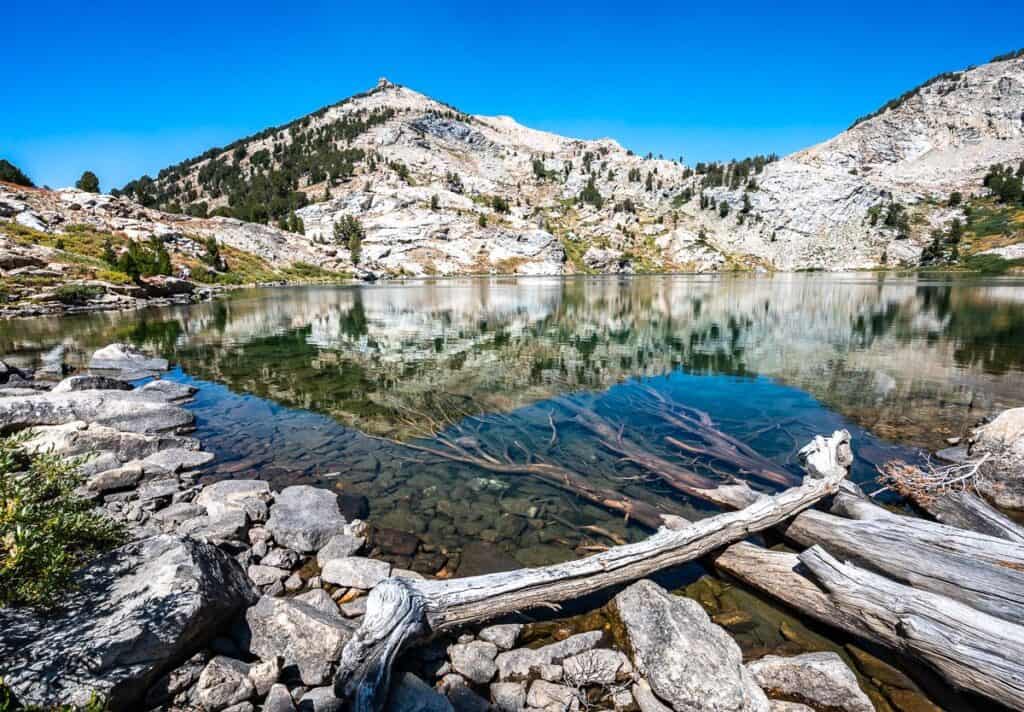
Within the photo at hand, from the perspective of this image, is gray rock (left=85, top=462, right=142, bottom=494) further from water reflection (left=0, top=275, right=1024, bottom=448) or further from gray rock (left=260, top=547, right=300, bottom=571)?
water reflection (left=0, top=275, right=1024, bottom=448)

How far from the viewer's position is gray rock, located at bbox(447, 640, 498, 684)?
5.74m

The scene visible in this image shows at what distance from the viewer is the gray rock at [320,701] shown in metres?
4.87

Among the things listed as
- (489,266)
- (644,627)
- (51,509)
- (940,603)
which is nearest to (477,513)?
(644,627)

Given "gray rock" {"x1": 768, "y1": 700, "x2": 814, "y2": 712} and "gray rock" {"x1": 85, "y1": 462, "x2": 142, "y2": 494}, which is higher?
"gray rock" {"x1": 85, "y1": 462, "x2": 142, "y2": 494}

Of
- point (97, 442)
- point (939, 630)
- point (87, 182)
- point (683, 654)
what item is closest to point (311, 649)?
point (683, 654)

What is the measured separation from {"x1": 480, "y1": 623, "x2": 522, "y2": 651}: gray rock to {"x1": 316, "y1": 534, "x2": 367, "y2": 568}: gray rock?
3.38 meters

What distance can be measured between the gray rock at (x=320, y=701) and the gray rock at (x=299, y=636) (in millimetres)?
303

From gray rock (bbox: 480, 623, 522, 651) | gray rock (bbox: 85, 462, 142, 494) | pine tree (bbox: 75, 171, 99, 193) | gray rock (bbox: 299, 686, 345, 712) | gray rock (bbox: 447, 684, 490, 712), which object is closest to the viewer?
gray rock (bbox: 299, 686, 345, 712)

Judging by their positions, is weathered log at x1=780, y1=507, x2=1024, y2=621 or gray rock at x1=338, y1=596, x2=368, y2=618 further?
gray rock at x1=338, y1=596, x2=368, y2=618

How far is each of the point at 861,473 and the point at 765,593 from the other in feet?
23.6

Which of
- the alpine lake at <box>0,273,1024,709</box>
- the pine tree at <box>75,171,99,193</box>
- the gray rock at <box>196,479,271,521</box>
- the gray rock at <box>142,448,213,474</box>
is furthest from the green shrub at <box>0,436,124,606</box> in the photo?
the pine tree at <box>75,171,99,193</box>

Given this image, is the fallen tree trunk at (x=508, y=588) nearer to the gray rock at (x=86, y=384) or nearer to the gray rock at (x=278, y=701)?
the gray rock at (x=278, y=701)

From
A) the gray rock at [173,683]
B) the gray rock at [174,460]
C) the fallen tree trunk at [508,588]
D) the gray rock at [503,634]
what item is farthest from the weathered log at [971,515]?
the gray rock at [174,460]

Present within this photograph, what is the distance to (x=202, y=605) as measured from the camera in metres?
5.40
